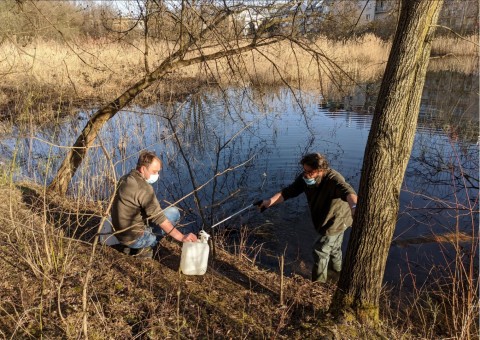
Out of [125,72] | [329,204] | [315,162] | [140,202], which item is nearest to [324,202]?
[329,204]

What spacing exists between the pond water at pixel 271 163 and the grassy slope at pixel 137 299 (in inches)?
22.7

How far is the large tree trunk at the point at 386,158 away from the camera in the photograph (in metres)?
2.07

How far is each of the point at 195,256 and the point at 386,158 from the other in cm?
186

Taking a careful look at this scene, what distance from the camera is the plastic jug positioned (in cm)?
316

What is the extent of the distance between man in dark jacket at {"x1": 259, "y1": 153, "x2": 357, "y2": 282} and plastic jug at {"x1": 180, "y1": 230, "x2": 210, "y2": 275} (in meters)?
0.91

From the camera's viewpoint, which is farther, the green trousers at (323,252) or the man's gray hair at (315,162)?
the green trousers at (323,252)

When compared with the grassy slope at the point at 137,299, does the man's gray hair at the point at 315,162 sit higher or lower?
higher

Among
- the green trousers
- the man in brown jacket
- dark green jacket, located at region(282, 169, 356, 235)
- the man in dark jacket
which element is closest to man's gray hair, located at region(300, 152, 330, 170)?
the man in dark jacket

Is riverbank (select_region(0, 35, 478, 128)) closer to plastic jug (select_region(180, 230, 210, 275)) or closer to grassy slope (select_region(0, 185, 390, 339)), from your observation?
plastic jug (select_region(180, 230, 210, 275))

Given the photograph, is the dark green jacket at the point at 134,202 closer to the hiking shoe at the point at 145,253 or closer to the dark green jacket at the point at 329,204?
the hiking shoe at the point at 145,253

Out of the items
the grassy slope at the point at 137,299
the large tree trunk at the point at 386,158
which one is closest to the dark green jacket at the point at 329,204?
the grassy slope at the point at 137,299

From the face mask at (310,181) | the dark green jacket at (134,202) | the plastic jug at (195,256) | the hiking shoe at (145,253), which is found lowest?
the hiking shoe at (145,253)

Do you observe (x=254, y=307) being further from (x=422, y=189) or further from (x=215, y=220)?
(x=422, y=189)

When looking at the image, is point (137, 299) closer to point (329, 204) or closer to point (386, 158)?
point (329, 204)
